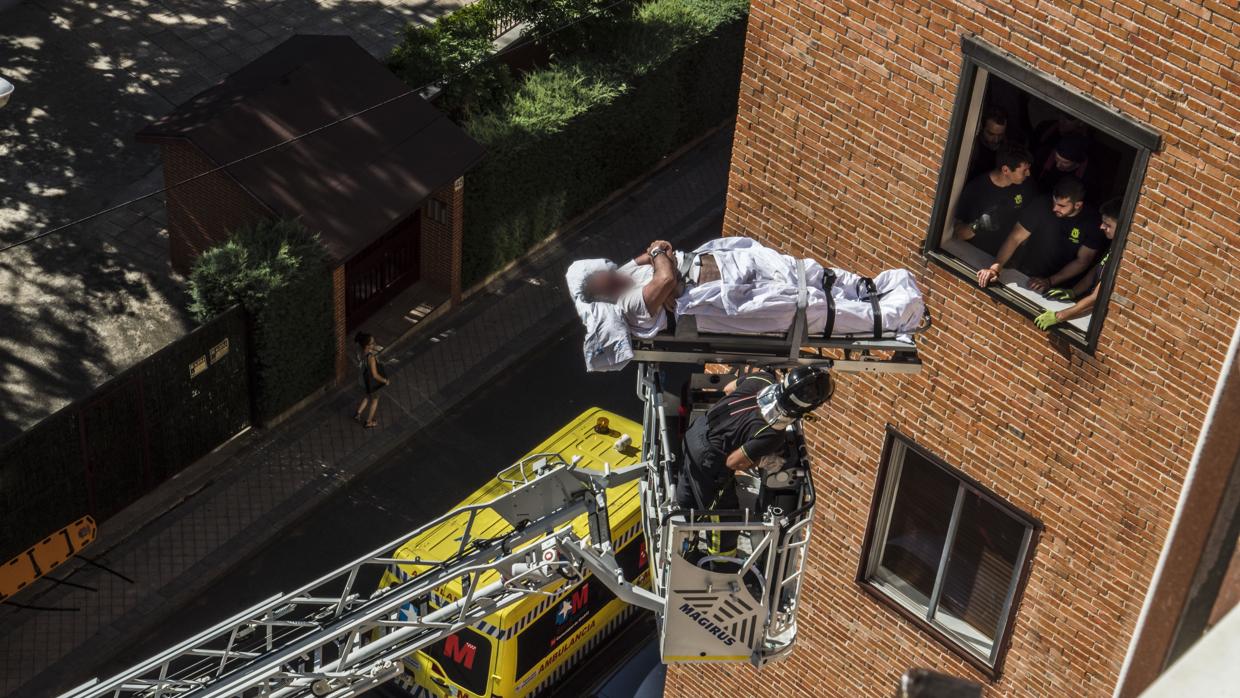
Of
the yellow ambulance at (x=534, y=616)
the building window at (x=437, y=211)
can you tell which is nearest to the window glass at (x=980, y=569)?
the yellow ambulance at (x=534, y=616)

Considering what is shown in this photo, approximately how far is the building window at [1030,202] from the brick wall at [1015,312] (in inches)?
5.7

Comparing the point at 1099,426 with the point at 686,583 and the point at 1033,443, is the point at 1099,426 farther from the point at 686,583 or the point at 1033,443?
the point at 686,583

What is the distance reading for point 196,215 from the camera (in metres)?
22.8

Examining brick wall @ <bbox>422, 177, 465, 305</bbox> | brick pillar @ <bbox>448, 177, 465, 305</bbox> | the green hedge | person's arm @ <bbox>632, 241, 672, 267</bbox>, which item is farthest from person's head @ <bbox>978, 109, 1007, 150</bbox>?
the green hedge

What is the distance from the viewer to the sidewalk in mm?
19000

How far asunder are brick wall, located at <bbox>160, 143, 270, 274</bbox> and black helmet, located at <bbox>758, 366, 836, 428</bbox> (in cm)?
1268

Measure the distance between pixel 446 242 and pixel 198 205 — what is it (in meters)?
3.86

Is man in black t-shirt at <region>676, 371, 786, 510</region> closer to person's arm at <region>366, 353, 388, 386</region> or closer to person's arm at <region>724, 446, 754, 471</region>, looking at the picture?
person's arm at <region>724, 446, 754, 471</region>

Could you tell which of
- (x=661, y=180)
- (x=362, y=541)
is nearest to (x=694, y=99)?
(x=661, y=180)

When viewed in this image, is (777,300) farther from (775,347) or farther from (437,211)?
(437,211)

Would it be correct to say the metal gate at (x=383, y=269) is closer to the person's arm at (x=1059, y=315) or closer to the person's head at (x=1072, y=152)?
the person's head at (x=1072, y=152)

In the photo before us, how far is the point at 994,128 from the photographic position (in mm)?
11703

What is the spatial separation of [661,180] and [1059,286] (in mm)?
17538

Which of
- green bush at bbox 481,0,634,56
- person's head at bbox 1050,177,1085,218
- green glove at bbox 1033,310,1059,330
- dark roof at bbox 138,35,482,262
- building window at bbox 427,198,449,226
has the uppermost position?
person's head at bbox 1050,177,1085,218
